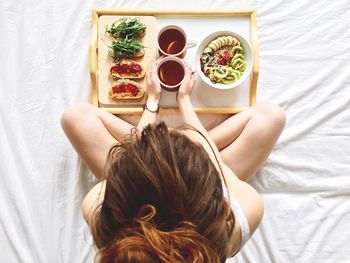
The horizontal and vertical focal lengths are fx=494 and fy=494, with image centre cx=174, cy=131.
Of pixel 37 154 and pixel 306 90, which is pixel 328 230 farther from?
pixel 37 154

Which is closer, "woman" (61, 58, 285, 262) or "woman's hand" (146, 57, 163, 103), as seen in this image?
"woman" (61, 58, 285, 262)

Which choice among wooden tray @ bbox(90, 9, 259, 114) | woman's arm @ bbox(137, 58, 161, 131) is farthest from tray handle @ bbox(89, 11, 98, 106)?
woman's arm @ bbox(137, 58, 161, 131)

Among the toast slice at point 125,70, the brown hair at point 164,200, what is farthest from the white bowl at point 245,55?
the brown hair at point 164,200

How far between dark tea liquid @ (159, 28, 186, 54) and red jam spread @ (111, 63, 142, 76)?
0.22ft

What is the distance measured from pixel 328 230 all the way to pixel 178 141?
58cm

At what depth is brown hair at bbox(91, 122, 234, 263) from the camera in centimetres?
57

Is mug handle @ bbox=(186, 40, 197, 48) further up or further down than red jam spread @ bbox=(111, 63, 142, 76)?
further up

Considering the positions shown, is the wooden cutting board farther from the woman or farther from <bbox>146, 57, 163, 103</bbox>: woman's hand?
the woman

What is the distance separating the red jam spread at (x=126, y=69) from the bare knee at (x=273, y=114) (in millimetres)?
260

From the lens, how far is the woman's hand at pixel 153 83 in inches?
39.6

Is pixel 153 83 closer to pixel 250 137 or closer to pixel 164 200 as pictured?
pixel 250 137

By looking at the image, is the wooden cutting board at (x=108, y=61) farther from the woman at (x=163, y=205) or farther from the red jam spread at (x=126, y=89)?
the woman at (x=163, y=205)

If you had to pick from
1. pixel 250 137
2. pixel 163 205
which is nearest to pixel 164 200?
pixel 163 205

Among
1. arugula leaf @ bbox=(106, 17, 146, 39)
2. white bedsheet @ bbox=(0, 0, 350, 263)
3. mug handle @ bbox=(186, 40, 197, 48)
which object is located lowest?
white bedsheet @ bbox=(0, 0, 350, 263)
